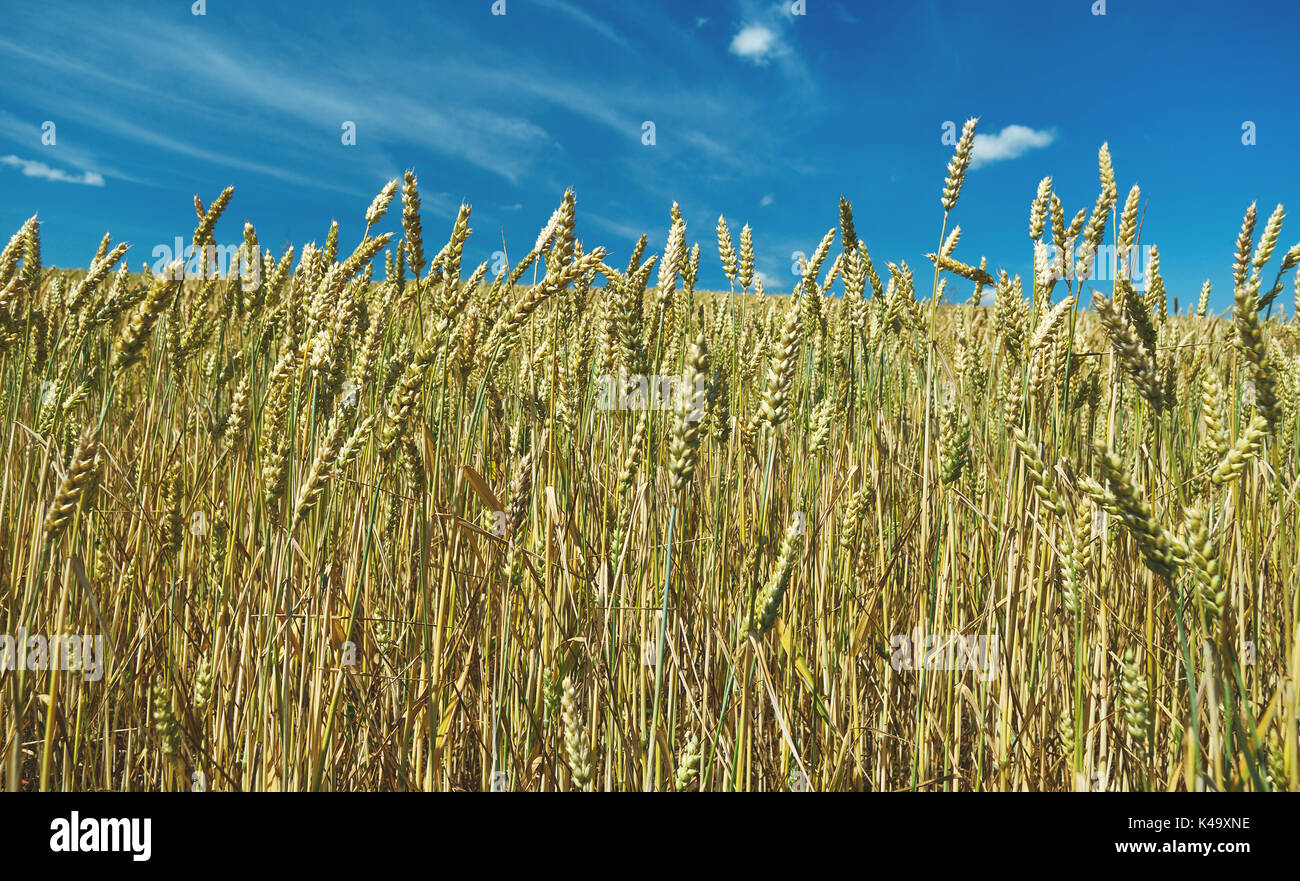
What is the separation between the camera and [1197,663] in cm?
131

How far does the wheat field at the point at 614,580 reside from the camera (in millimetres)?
957

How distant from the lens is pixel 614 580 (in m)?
1.00

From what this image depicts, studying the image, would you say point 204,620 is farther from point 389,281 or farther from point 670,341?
point 670,341

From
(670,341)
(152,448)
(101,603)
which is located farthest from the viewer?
(152,448)

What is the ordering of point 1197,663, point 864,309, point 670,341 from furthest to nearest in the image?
1. point 864,309
2. point 670,341
3. point 1197,663

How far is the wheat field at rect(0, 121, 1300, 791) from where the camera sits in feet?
3.14

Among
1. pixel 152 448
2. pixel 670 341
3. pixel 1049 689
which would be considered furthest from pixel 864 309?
pixel 152 448

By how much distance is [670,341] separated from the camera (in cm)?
176

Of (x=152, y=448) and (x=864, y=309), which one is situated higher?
(x=864, y=309)
